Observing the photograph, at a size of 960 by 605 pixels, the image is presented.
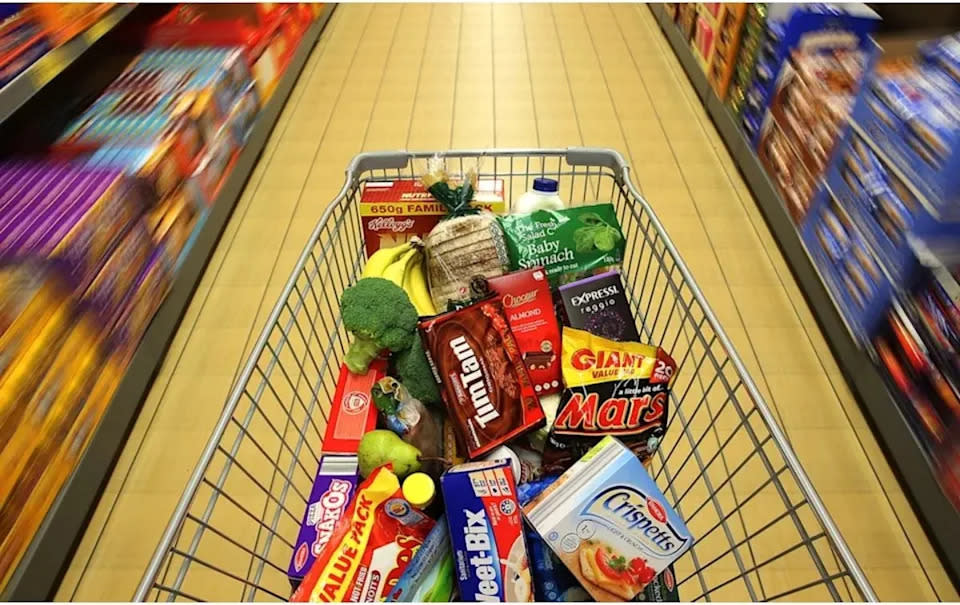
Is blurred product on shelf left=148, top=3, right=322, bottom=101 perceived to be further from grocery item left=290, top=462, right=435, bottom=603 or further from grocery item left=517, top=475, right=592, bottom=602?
grocery item left=517, top=475, right=592, bottom=602

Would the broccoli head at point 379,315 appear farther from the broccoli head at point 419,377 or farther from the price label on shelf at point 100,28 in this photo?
the price label on shelf at point 100,28

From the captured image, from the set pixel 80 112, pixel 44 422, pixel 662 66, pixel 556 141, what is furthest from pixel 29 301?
pixel 662 66

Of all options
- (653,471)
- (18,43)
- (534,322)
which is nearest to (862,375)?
(653,471)

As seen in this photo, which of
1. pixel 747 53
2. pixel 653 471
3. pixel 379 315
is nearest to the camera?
pixel 379 315

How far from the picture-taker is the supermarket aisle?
5.31 feet

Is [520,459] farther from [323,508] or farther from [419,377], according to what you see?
[323,508]

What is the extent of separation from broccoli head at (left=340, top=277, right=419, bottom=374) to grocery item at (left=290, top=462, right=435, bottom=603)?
248 millimetres

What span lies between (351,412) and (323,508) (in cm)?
18

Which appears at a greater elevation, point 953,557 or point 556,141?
point 556,141

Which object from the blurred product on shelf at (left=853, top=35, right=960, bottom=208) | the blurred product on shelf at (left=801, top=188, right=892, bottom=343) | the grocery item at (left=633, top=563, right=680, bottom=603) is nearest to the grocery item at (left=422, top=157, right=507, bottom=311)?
the grocery item at (left=633, top=563, right=680, bottom=603)

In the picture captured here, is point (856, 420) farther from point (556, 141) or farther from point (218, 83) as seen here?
point (218, 83)

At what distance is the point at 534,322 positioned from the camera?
1.10m

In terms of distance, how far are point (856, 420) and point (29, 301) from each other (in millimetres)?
2146

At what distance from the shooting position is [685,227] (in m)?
2.44
